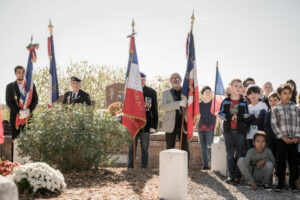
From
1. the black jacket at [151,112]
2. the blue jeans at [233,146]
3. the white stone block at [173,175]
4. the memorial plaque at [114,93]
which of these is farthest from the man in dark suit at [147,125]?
the memorial plaque at [114,93]

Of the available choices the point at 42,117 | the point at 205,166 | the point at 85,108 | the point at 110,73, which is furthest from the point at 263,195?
the point at 110,73

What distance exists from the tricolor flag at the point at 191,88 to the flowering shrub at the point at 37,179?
2.71 m

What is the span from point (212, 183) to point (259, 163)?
87 cm

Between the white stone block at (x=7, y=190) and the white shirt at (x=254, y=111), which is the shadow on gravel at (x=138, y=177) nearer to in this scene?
the white shirt at (x=254, y=111)

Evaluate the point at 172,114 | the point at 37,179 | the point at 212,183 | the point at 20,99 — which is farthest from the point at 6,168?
the point at 212,183

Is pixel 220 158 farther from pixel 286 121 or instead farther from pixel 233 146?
pixel 286 121

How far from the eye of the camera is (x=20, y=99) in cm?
708

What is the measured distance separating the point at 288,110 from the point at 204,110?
9.07 ft

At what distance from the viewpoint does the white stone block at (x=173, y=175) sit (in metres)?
3.85

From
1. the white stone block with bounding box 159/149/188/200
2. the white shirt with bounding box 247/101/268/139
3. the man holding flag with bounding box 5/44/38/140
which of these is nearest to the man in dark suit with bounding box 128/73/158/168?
the white shirt with bounding box 247/101/268/139

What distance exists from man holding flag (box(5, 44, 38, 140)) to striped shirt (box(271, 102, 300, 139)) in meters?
5.24

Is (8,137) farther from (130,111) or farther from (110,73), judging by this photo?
(110,73)

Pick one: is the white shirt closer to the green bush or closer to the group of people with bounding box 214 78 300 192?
the group of people with bounding box 214 78 300 192

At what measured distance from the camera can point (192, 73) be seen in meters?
6.27
